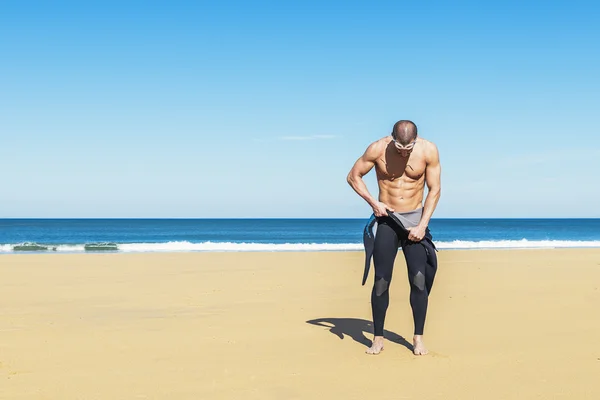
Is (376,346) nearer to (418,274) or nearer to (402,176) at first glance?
(418,274)

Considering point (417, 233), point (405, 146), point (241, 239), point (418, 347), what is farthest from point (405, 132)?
point (241, 239)

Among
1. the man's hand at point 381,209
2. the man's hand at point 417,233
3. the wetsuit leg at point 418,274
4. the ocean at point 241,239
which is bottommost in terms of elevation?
the ocean at point 241,239

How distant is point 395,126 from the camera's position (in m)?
5.37

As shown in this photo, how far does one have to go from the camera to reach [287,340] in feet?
20.8

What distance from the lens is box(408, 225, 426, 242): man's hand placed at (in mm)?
5418

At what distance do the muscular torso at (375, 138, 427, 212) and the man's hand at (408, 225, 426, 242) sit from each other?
234mm

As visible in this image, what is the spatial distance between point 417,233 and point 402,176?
536 millimetres

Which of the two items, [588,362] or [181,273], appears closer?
[588,362]

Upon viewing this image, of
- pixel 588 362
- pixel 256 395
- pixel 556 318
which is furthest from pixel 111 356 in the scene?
pixel 556 318

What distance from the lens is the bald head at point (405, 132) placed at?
17.4 ft

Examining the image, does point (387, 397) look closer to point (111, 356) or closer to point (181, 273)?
point (111, 356)

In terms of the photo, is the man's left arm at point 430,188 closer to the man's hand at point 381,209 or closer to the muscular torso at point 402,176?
the muscular torso at point 402,176

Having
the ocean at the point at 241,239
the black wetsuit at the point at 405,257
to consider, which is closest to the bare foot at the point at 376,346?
the black wetsuit at the point at 405,257

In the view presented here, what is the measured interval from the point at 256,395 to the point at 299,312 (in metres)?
3.75
